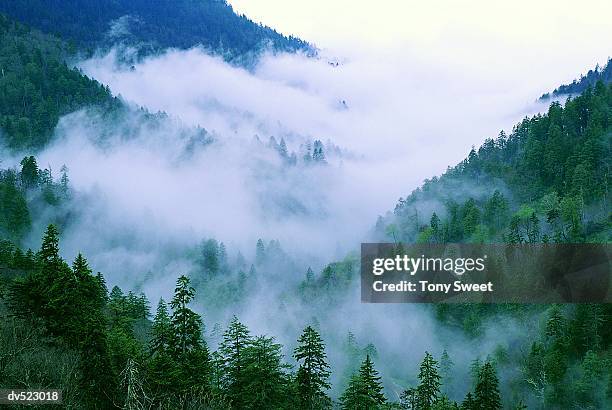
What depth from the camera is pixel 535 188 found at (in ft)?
429

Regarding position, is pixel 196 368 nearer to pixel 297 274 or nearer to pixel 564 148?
pixel 564 148

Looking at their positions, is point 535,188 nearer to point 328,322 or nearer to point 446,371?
point 446,371

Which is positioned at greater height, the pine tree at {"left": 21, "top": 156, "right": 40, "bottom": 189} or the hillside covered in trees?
the pine tree at {"left": 21, "top": 156, "right": 40, "bottom": 189}

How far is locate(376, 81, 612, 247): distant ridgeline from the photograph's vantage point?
112438mm

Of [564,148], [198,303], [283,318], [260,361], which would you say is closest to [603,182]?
[564,148]

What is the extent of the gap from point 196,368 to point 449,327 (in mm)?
101763

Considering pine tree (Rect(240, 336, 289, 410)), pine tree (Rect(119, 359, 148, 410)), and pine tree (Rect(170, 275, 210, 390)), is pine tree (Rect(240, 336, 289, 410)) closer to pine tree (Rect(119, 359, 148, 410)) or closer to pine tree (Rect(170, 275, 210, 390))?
pine tree (Rect(170, 275, 210, 390))

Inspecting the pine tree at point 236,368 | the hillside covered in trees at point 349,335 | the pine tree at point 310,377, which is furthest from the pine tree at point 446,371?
the pine tree at point 236,368

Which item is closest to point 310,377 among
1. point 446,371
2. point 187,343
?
point 187,343

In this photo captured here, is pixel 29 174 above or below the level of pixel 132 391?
above

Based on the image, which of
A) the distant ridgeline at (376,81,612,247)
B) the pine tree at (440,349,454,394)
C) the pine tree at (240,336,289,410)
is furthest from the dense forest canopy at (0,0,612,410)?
the pine tree at (440,349,454,394)

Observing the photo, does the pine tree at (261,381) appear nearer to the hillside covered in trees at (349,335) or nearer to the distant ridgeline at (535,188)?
the hillside covered in trees at (349,335)

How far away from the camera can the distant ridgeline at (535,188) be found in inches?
4427

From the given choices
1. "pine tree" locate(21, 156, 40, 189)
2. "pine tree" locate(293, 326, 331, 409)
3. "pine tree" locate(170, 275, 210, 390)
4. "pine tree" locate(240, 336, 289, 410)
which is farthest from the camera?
"pine tree" locate(21, 156, 40, 189)
